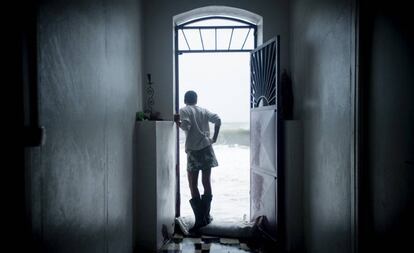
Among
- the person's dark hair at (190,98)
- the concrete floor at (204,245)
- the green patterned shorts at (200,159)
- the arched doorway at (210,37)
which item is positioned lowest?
the concrete floor at (204,245)

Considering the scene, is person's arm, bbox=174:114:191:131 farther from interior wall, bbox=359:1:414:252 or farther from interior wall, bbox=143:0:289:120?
interior wall, bbox=359:1:414:252

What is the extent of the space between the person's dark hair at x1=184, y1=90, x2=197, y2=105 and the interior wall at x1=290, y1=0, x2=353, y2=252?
1.16 m

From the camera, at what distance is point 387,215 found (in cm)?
163

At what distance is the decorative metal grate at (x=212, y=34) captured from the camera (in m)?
4.11

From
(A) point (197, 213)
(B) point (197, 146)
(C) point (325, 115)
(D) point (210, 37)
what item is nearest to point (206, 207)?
(A) point (197, 213)

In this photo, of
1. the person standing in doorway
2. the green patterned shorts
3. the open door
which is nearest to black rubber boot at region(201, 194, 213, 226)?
the person standing in doorway

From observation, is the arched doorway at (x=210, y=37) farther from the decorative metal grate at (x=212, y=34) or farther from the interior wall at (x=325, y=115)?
the interior wall at (x=325, y=115)

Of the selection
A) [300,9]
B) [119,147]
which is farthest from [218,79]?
[119,147]

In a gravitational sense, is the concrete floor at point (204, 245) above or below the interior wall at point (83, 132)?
below

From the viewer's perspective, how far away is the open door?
3.21 meters

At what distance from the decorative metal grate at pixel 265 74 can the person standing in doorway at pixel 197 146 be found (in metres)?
0.56

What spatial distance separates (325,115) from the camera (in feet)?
8.31

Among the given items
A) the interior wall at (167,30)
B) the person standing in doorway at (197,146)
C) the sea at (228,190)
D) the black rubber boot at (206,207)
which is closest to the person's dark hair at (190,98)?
the person standing in doorway at (197,146)

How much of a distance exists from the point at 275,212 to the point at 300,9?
2.08 m
